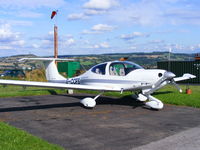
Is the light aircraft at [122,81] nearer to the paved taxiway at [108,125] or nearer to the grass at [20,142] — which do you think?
the paved taxiway at [108,125]

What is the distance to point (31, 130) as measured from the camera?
320 inches

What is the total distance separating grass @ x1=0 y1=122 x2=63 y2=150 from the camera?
581 cm

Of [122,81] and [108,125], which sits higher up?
[122,81]

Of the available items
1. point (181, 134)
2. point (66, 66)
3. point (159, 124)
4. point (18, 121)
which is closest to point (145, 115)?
point (159, 124)

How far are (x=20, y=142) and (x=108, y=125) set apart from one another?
10.9 feet

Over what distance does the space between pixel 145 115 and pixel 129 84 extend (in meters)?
2.12

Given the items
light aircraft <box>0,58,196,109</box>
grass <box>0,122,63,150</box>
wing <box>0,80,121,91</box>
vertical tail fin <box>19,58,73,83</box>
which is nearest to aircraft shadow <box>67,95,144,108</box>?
light aircraft <box>0,58,196,109</box>

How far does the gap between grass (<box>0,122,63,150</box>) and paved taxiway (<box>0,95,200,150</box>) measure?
20.0 inches

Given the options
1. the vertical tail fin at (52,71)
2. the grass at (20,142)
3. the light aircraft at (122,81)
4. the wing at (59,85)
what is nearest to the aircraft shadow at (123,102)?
the light aircraft at (122,81)

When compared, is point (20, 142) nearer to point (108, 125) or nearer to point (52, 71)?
point (108, 125)

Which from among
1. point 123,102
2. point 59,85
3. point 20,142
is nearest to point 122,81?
point 123,102

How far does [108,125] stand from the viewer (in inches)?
346

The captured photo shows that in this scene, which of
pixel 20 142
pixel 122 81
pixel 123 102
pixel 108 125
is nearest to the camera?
pixel 20 142

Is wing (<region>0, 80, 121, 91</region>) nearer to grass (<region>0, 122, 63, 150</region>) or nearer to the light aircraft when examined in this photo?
the light aircraft
